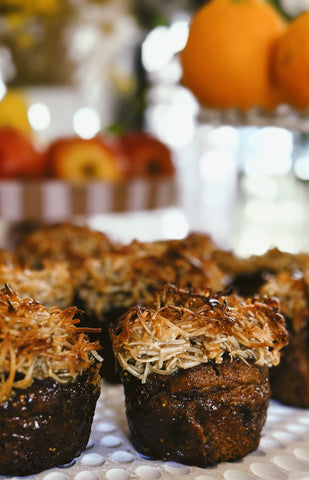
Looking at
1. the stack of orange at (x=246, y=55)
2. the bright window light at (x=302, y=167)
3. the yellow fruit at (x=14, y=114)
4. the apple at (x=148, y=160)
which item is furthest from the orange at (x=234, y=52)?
the bright window light at (x=302, y=167)

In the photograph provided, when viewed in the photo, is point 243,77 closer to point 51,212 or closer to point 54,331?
point 54,331

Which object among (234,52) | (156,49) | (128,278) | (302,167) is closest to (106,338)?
(128,278)

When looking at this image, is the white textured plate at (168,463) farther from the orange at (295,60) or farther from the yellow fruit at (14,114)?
the yellow fruit at (14,114)

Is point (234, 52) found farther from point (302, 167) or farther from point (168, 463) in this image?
point (302, 167)

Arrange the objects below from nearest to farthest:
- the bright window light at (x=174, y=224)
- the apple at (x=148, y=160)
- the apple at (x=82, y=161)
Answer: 1. the apple at (x=82, y=161)
2. the apple at (x=148, y=160)
3. the bright window light at (x=174, y=224)

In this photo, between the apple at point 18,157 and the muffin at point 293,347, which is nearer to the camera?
the muffin at point 293,347

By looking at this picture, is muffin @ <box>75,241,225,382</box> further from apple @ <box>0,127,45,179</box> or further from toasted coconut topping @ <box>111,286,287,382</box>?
apple @ <box>0,127,45,179</box>
